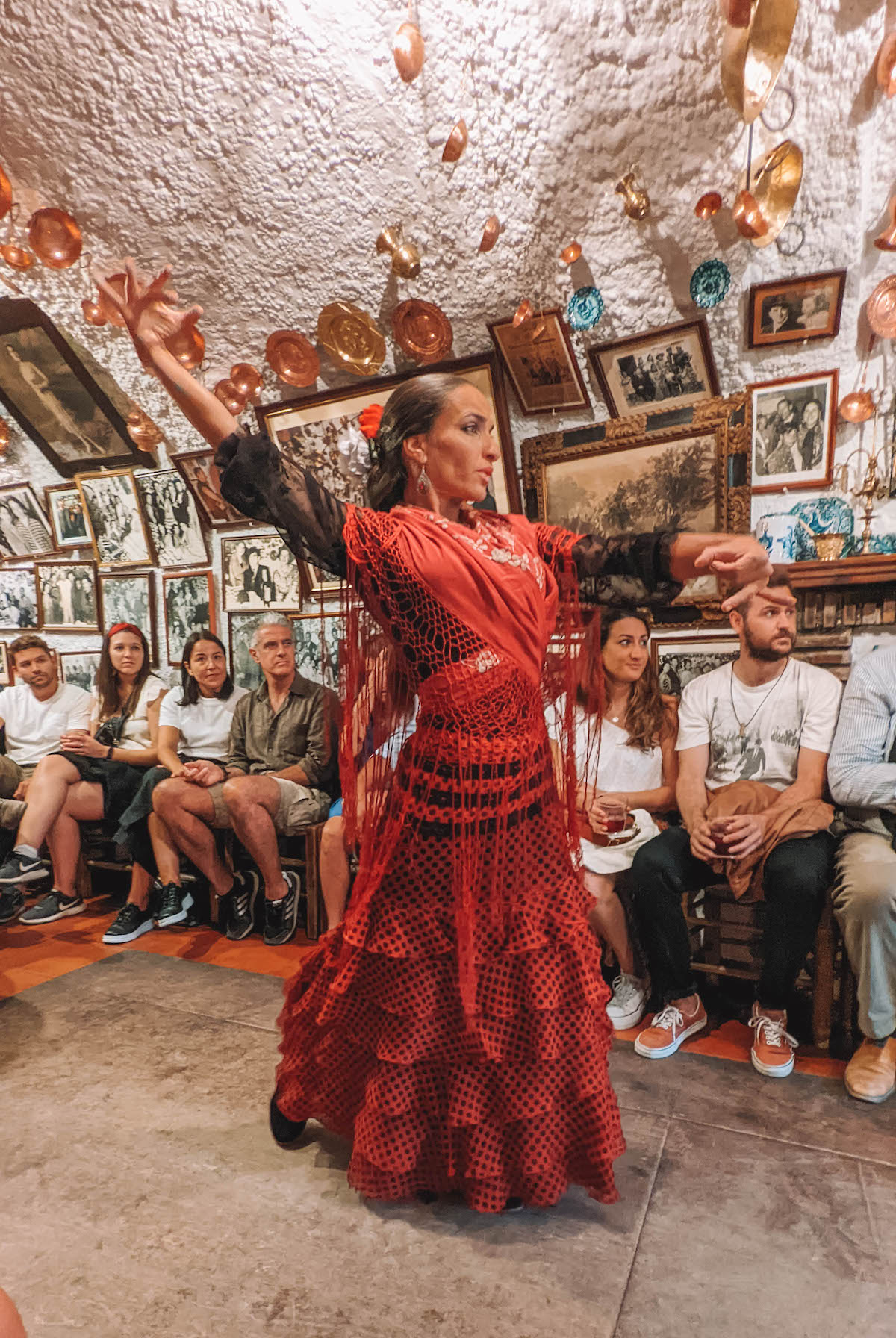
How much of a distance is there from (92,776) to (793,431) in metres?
3.80

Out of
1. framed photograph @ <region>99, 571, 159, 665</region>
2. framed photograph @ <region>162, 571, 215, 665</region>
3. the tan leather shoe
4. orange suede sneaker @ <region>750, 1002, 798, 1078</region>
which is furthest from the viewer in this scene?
framed photograph @ <region>99, 571, 159, 665</region>

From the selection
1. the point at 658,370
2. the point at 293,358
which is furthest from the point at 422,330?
the point at 658,370

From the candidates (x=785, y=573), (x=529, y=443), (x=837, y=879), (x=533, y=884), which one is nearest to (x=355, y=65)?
(x=529, y=443)

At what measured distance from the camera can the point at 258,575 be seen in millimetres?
4297

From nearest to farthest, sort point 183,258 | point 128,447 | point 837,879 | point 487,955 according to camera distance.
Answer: point 487,955 → point 837,879 → point 183,258 → point 128,447

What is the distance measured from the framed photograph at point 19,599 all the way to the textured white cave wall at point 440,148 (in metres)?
2.58

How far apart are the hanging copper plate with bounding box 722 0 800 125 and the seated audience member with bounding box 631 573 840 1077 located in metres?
1.49

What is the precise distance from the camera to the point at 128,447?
14.4 ft

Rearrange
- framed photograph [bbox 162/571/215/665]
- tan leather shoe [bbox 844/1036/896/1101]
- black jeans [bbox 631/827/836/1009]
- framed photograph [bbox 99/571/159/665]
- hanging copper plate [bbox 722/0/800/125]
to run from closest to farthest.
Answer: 1. hanging copper plate [bbox 722/0/800/125]
2. tan leather shoe [bbox 844/1036/896/1101]
3. black jeans [bbox 631/827/836/1009]
4. framed photograph [bbox 162/571/215/665]
5. framed photograph [bbox 99/571/159/665]

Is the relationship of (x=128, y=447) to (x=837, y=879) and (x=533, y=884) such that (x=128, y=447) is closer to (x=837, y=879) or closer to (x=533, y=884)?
(x=533, y=884)

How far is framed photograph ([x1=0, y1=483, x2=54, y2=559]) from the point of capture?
487 centimetres

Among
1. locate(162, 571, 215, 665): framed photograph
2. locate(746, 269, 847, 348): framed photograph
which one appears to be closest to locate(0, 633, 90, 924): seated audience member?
locate(162, 571, 215, 665): framed photograph

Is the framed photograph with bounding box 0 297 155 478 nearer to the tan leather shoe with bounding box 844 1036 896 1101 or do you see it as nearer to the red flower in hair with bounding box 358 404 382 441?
the red flower in hair with bounding box 358 404 382 441

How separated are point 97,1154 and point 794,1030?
2177 millimetres
